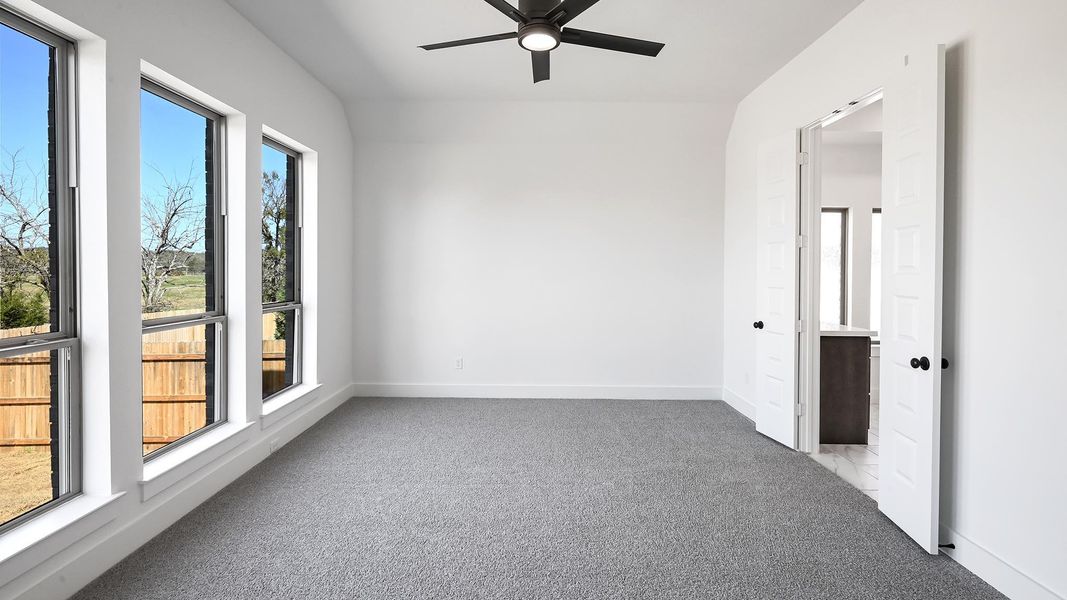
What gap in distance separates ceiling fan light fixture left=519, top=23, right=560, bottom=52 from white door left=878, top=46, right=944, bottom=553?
5.65 feet

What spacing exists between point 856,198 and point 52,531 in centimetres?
720

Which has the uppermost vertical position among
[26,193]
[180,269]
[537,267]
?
[26,193]

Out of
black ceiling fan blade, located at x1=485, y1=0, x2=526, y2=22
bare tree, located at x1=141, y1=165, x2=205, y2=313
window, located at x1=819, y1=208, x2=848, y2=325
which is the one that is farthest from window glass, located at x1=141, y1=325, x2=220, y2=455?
window, located at x1=819, y1=208, x2=848, y2=325

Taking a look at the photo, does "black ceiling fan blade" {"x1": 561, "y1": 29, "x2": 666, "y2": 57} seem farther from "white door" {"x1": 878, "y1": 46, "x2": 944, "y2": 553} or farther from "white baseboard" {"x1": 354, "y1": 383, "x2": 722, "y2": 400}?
"white baseboard" {"x1": 354, "y1": 383, "x2": 722, "y2": 400}

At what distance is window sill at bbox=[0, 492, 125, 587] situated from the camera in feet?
5.92

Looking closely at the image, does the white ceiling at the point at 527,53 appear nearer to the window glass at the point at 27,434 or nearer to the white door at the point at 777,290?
the white door at the point at 777,290

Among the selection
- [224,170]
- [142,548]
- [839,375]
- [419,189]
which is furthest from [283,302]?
[839,375]

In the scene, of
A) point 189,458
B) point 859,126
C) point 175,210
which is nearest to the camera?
point 189,458

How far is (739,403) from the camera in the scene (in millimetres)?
4844

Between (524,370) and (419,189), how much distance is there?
84.0 inches

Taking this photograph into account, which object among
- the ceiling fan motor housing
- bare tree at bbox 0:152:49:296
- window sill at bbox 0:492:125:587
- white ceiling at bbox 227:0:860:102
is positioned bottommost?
window sill at bbox 0:492:125:587

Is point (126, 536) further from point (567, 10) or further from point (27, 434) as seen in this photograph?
point (567, 10)

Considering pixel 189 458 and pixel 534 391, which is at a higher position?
pixel 189 458

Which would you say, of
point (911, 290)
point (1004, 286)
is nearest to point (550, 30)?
point (911, 290)
